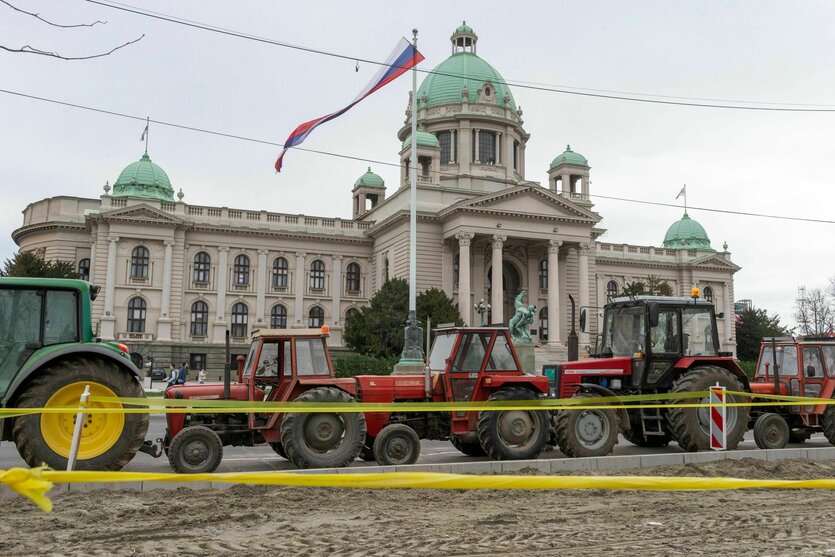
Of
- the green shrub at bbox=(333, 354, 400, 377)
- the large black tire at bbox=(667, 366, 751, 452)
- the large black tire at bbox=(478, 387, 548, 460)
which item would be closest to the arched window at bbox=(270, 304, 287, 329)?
the green shrub at bbox=(333, 354, 400, 377)

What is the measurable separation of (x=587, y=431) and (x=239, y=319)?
153 feet

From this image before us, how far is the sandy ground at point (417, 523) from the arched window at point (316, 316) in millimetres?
49304

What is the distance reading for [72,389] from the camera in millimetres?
9578

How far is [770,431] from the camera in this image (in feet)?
45.6

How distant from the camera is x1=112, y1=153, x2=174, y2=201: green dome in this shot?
5438 centimetres

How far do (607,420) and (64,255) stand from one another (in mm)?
50036

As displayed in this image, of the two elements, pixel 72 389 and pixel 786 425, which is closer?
pixel 72 389

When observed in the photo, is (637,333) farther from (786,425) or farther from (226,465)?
(226,465)

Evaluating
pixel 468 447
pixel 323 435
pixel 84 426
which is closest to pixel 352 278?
pixel 468 447

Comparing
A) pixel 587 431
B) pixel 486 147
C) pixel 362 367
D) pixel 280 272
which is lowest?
pixel 587 431

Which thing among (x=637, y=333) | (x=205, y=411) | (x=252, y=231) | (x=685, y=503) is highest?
(x=252, y=231)

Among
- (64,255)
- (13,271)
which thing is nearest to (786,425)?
(13,271)

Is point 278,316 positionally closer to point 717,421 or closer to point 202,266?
point 202,266

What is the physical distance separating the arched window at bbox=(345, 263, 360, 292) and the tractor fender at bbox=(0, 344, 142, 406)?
162ft
